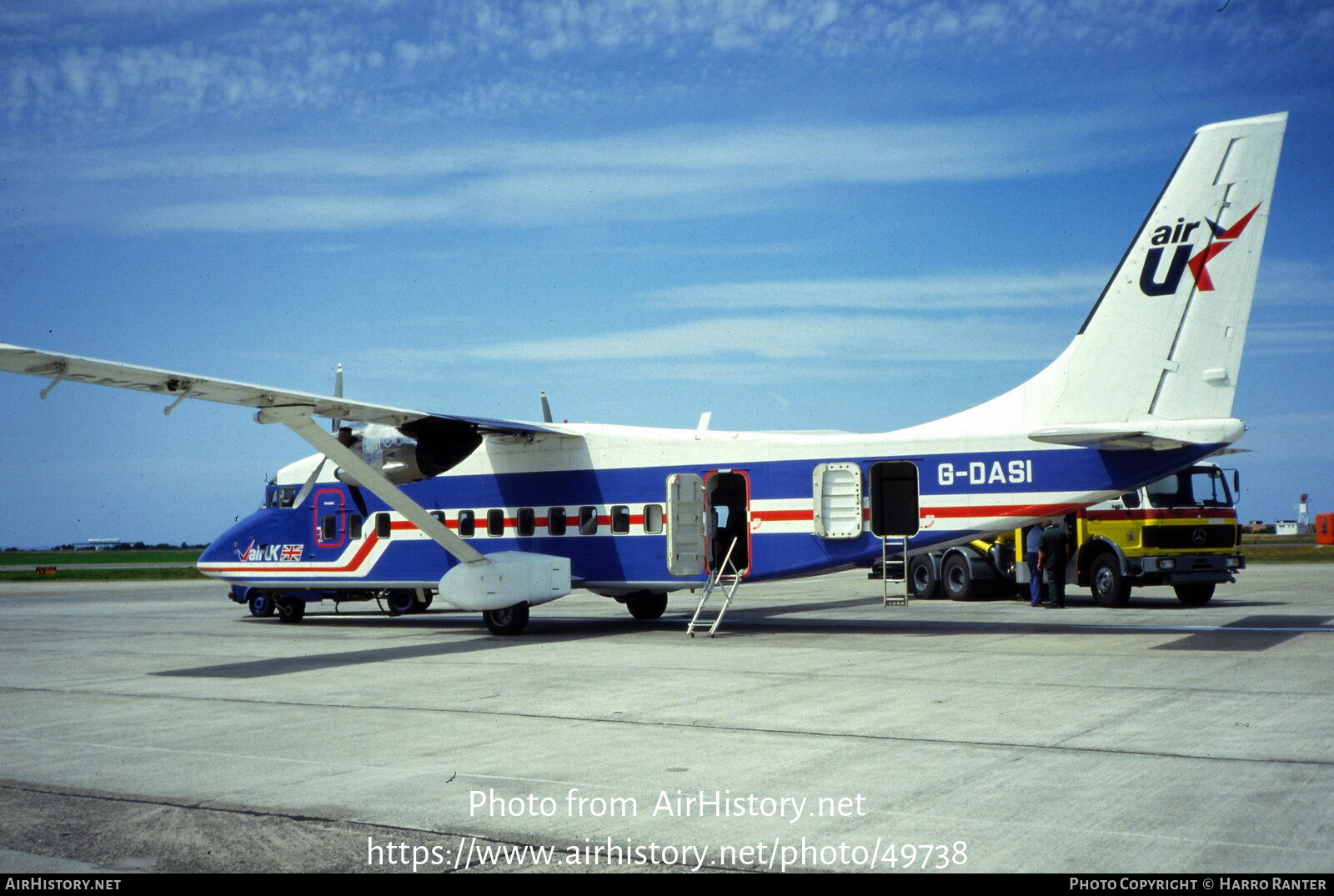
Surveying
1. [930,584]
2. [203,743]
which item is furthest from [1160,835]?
[930,584]

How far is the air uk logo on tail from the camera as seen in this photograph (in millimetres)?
13484

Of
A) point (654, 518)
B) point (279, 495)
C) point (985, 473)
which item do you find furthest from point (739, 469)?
point (279, 495)

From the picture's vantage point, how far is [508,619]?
1811 centimetres

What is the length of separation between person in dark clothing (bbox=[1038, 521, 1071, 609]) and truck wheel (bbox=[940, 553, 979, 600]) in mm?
3264

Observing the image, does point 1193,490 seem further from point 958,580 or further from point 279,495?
point 279,495

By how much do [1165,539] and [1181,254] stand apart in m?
8.83

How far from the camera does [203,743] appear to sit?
918 centimetres

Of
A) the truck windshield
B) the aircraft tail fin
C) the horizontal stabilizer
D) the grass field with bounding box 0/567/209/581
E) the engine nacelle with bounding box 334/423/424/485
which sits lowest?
the grass field with bounding box 0/567/209/581

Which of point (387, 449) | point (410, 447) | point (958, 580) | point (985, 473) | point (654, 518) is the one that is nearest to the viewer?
point (985, 473)

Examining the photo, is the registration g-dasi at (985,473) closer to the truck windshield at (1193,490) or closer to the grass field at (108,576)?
the truck windshield at (1193,490)

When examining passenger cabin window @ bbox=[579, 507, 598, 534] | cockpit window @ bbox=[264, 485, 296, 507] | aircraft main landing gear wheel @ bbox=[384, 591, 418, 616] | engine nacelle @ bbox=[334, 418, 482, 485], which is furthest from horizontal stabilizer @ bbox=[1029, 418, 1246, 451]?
cockpit window @ bbox=[264, 485, 296, 507]

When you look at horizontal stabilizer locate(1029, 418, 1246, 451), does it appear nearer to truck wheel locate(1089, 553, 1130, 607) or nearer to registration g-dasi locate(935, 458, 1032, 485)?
registration g-dasi locate(935, 458, 1032, 485)

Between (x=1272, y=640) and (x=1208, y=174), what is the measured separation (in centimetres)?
611

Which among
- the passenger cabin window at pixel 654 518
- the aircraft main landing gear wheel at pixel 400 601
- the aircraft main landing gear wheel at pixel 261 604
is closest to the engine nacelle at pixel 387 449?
the aircraft main landing gear wheel at pixel 400 601
